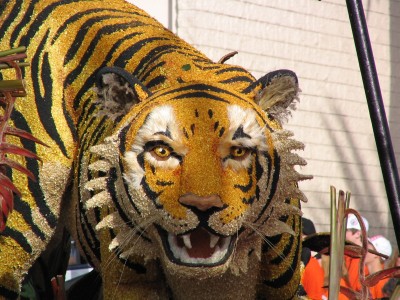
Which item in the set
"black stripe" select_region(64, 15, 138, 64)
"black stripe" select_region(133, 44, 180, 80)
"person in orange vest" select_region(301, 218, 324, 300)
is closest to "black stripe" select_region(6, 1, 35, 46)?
"black stripe" select_region(64, 15, 138, 64)

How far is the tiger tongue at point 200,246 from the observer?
3.20 metres

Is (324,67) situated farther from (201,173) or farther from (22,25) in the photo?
(201,173)

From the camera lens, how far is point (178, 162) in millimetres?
3219

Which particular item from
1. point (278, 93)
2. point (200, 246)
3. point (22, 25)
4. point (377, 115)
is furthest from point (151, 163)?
point (22, 25)

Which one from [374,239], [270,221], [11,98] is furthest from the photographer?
[374,239]

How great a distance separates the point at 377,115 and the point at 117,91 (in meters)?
1.01

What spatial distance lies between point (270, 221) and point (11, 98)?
3.79 ft

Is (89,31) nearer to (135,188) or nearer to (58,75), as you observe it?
(58,75)

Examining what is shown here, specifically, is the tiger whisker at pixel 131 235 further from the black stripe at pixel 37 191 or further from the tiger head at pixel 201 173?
the black stripe at pixel 37 191

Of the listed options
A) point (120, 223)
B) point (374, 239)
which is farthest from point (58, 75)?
point (374, 239)

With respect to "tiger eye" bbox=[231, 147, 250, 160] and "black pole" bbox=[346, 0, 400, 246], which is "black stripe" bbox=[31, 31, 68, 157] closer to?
"tiger eye" bbox=[231, 147, 250, 160]

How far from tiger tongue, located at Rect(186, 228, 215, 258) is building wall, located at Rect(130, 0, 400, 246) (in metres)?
4.18

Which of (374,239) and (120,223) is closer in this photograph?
(120,223)

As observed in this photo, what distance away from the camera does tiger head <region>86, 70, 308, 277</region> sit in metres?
3.16
